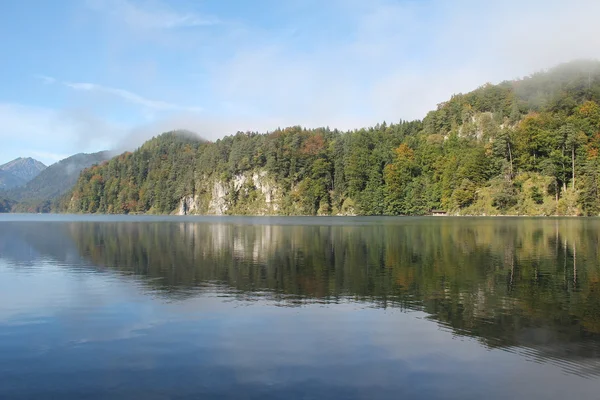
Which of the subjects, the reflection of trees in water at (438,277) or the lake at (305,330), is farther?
the reflection of trees in water at (438,277)

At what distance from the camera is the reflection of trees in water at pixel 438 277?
19000 millimetres

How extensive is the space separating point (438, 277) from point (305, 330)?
14.7 meters

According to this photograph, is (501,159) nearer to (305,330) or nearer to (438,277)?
(438,277)

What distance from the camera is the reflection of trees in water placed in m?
19.0

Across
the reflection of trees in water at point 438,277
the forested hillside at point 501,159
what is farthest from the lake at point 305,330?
the forested hillside at point 501,159

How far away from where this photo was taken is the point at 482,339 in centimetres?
1706

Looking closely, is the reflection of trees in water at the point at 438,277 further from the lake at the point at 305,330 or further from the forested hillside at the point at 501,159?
the forested hillside at the point at 501,159

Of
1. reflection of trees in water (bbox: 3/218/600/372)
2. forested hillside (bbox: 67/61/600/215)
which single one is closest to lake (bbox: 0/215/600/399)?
reflection of trees in water (bbox: 3/218/600/372)

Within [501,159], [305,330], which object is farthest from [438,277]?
[501,159]

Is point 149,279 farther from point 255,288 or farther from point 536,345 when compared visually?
point 536,345

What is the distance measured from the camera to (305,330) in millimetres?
18391

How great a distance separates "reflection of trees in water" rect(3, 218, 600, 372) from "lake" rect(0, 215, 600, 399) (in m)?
0.15

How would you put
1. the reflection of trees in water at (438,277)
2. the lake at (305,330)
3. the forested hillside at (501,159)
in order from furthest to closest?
the forested hillside at (501,159)
the reflection of trees in water at (438,277)
the lake at (305,330)

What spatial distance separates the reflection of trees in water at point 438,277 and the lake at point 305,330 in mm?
147
